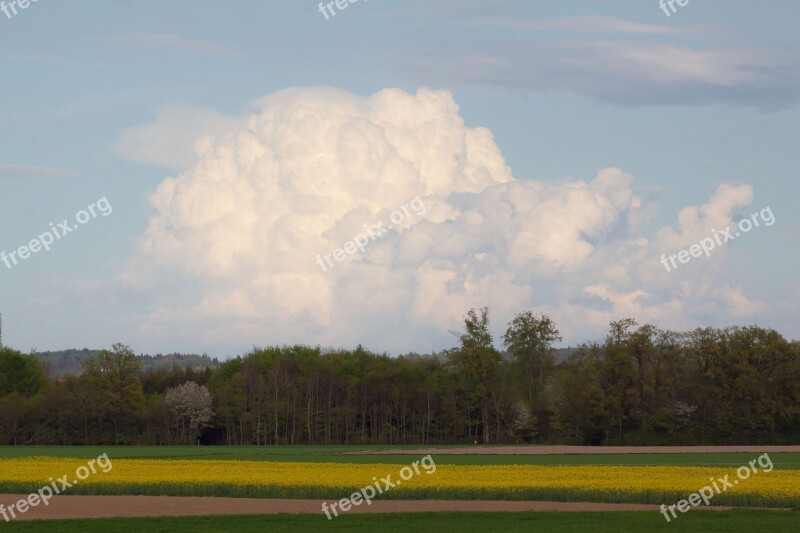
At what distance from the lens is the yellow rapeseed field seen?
157 ft

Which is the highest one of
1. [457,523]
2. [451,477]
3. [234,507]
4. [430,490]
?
[451,477]

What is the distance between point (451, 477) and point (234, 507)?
49.2ft

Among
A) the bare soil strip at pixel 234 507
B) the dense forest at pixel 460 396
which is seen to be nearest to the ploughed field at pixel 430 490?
the bare soil strip at pixel 234 507

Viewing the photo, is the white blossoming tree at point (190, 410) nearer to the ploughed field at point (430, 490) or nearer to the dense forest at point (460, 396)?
the dense forest at point (460, 396)

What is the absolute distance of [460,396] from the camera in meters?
136

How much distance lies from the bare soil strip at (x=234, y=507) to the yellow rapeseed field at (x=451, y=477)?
3054mm

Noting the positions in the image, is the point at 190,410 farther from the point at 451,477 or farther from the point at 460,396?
the point at 451,477

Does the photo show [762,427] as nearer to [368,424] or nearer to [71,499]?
[368,424]

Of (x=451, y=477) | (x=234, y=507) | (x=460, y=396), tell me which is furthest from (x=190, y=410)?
(x=234, y=507)

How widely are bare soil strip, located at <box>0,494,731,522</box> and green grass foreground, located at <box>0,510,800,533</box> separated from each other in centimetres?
185

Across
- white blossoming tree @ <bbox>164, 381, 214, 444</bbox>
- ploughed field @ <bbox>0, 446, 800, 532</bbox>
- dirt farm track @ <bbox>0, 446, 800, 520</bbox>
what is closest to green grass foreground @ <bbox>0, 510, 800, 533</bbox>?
ploughed field @ <bbox>0, 446, 800, 532</bbox>

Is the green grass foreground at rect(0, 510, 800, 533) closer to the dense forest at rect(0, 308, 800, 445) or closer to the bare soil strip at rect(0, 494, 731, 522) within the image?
the bare soil strip at rect(0, 494, 731, 522)

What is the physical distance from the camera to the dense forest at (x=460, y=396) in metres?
116

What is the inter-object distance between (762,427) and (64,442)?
3199 inches
